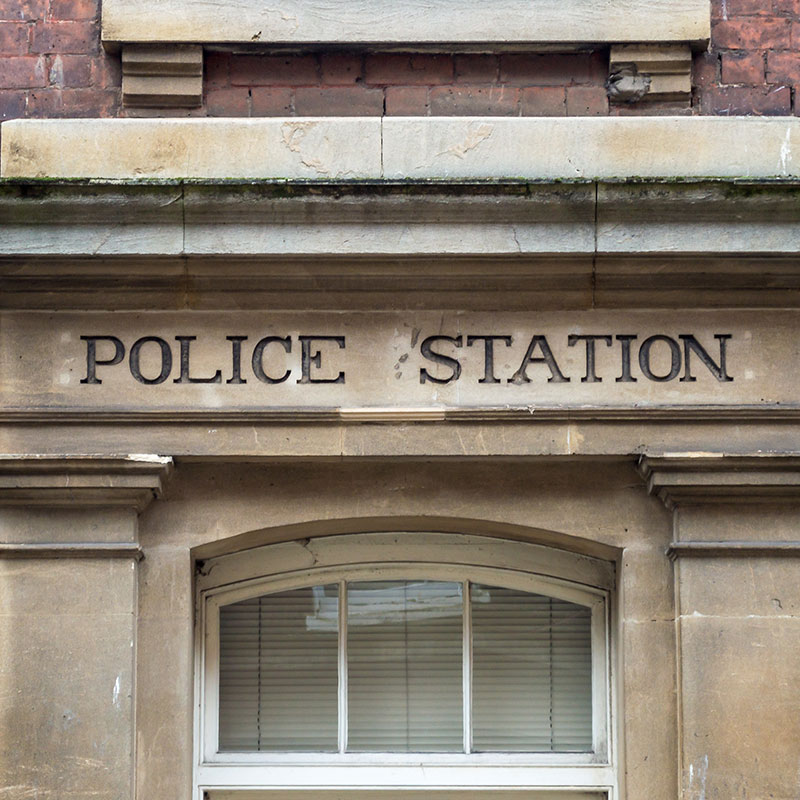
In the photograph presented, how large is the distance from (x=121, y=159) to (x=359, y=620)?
6.40 feet

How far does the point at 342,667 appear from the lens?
16.3 feet

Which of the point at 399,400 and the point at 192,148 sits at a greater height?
the point at 192,148

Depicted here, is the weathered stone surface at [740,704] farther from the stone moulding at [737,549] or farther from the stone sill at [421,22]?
the stone sill at [421,22]

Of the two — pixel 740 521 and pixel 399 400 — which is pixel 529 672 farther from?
pixel 399 400

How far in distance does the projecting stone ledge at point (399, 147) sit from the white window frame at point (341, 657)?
1.42 metres

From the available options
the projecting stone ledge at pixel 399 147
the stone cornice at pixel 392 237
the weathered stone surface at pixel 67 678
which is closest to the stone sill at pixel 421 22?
the projecting stone ledge at pixel 399 147

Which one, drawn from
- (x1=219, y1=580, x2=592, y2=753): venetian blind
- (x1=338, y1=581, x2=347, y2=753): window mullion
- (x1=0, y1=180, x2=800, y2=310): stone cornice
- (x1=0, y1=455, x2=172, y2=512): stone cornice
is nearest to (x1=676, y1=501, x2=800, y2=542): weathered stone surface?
(x1=219, y1=580, x2=592, y2=753): venetian blind

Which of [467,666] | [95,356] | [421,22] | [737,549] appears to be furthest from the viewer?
[467,666]

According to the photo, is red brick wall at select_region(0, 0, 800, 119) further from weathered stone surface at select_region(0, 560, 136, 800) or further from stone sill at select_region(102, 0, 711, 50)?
weathered stone surface at select_region(0, 560, 136, 800)

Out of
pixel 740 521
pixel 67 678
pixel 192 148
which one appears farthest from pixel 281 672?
pixel 192 148

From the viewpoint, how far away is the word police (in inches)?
185

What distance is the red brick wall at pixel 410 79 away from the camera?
4875mm

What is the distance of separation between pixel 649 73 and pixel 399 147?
38.8 inches

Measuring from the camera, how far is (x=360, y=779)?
4.81 metres
